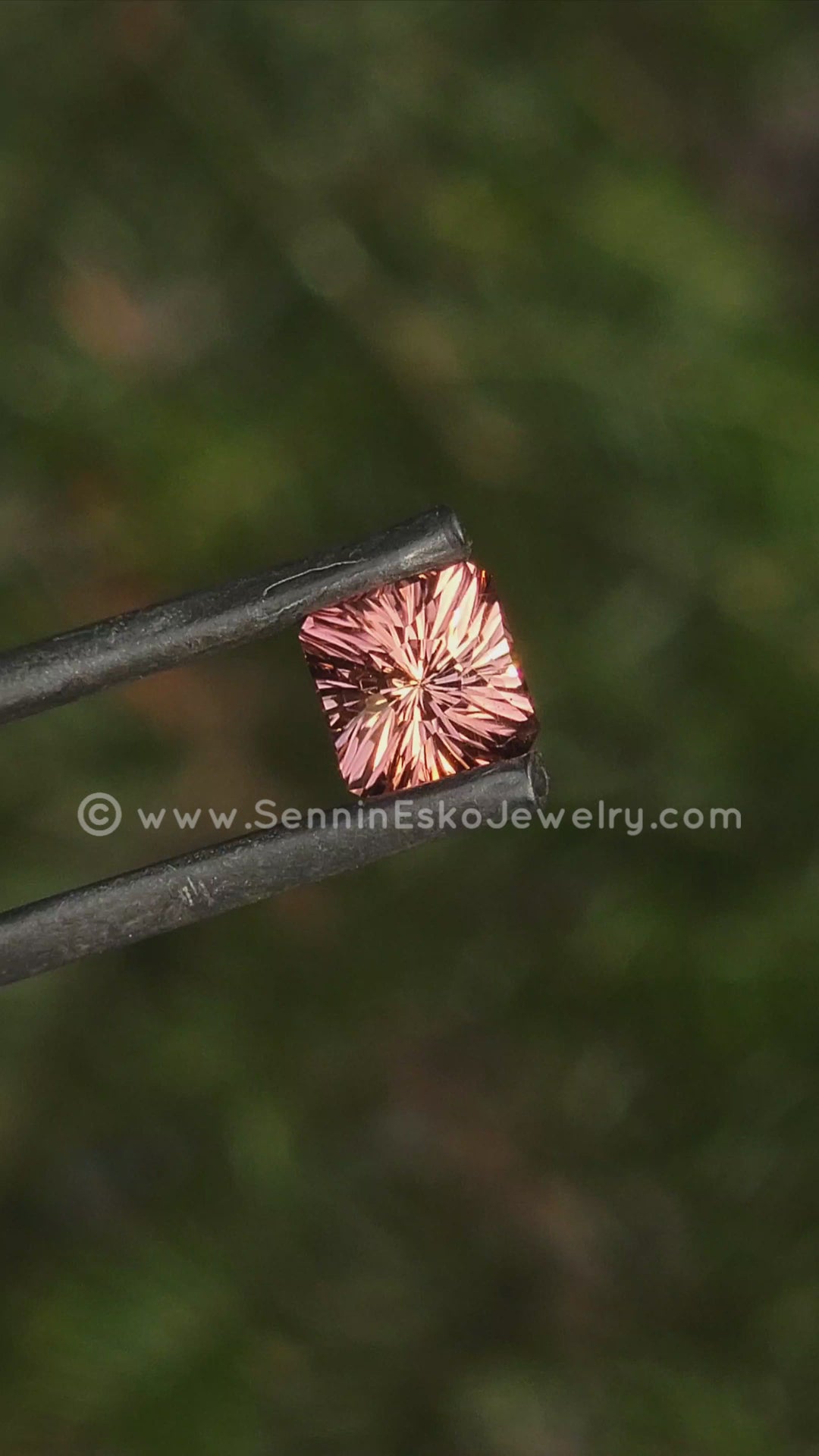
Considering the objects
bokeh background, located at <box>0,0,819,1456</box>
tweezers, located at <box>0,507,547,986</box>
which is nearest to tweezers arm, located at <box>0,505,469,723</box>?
tweezers, located at <box>0,507,547,986</box>

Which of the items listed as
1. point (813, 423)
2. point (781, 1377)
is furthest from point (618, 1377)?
point (813, 423)

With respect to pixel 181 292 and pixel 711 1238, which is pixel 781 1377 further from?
pixel 181 292

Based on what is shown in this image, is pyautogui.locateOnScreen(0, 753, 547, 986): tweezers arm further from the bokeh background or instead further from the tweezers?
the bokeh background

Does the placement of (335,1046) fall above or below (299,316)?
below

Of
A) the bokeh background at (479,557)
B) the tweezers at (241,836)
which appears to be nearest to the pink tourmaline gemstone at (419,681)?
the tweezers at (241,836)

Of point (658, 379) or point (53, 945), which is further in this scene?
point (658, 379)

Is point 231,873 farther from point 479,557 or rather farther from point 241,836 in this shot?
point 479,557
